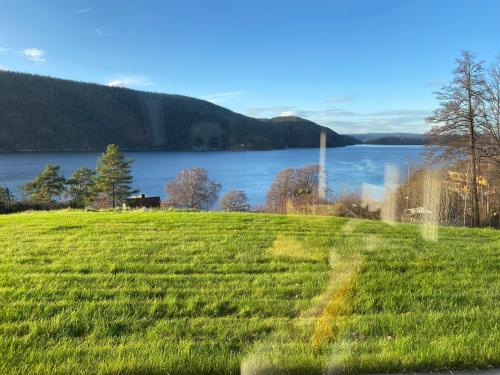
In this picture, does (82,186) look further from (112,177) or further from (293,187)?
(293,187)

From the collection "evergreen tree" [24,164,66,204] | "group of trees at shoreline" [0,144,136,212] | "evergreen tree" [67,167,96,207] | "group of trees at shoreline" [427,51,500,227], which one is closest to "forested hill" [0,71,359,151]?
"evergreen tree" [67,167,96,207]

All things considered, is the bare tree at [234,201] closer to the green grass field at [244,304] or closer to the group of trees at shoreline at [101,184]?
the group of trees at shoreline at [101,184]

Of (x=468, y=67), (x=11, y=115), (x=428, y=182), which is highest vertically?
(x=11, y=115)

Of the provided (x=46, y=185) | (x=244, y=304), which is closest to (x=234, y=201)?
(x=46, y=185)

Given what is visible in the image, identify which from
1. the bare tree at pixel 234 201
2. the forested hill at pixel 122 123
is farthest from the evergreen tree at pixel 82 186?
the forested hill at pixel 122 123

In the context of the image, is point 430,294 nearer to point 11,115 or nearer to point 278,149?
point 11,115

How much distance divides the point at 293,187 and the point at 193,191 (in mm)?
15102

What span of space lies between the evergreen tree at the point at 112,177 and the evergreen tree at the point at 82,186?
3.06 feet

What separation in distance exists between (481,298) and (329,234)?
12.3 feet

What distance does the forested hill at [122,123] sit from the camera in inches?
5517

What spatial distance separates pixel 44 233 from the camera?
8.62m

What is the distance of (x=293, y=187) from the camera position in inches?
2451

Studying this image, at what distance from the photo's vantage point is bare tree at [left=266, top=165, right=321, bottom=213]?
189 ft

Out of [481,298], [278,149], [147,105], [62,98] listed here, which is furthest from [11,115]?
[481,298]
